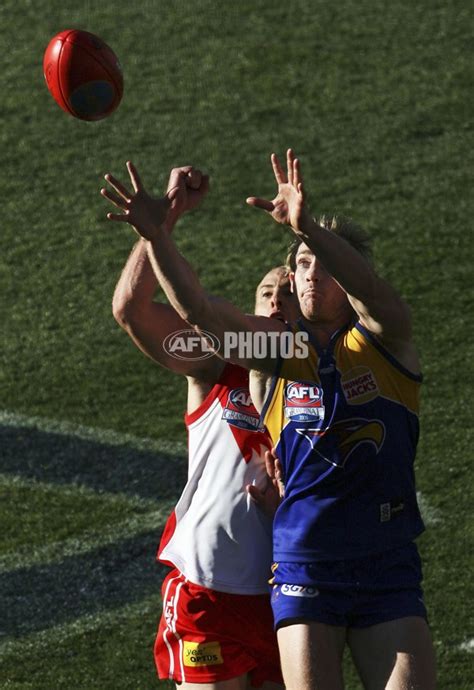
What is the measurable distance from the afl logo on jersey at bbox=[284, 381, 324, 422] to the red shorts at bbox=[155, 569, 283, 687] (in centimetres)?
72

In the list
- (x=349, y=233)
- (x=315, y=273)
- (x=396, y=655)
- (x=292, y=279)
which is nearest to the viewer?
(x=396, y=655)

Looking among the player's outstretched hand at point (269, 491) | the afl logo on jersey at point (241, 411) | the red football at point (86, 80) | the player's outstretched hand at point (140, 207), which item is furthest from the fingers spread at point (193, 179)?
the red football at point (86, 80)

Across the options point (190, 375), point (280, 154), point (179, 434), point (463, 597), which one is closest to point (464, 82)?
point (280, 154)

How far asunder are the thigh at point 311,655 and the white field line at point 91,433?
3878 mm

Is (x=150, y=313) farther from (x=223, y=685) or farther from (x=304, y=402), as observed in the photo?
(x=223, y=685)

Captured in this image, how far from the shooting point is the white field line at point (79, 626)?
22.4 feet

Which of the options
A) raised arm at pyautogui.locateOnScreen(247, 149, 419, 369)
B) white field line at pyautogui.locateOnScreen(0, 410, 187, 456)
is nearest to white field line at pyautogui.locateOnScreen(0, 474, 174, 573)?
white field line at pyautogui.locateOnScreen(0, 410, 187, 456)

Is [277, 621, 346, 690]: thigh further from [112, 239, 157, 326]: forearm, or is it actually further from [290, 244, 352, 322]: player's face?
[112, 239, 157, 326]: forearm

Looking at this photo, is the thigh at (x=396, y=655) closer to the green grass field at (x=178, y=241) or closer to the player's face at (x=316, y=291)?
the player's face at (x=316, y=291)

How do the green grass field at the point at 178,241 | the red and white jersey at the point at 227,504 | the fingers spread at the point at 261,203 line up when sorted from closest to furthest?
the fingers spread at the point at 261,203, the red and white jersey at the point at 227,504, the green grass field at the point at 178,241

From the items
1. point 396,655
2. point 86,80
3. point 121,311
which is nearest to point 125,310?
point 121,311

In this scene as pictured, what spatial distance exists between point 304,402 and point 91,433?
420cm

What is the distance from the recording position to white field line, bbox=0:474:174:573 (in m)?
7.54

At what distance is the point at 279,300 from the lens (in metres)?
5.11
